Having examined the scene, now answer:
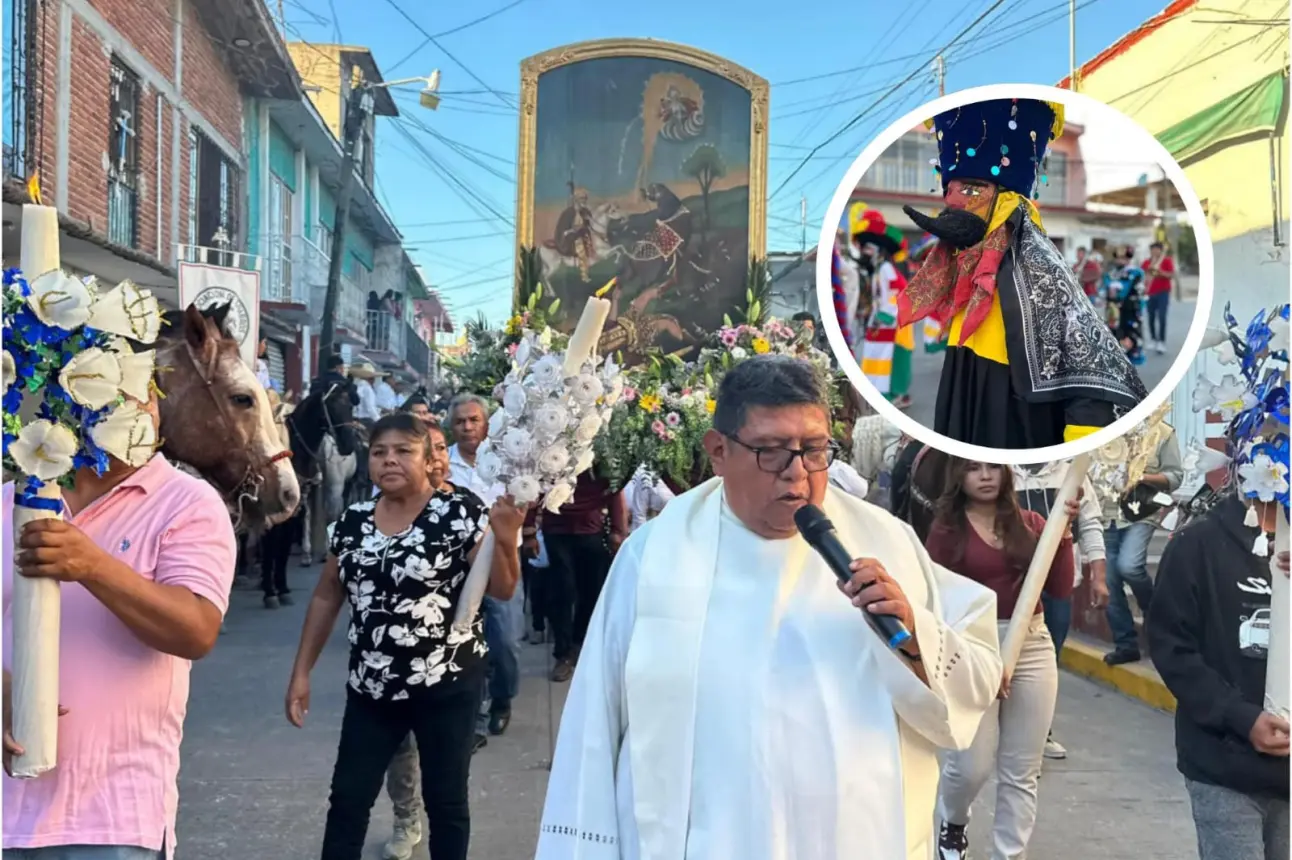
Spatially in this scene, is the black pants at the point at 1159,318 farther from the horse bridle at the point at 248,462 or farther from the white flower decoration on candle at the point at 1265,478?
the horse bridle at the point at 248,462

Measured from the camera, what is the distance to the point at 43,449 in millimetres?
2281

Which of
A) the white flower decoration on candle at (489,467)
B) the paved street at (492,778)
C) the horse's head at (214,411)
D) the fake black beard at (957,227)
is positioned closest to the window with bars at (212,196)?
the paved street at (492,778)

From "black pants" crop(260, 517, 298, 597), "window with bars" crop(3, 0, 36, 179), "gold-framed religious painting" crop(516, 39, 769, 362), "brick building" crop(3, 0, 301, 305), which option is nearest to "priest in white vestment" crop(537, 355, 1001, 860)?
"brick building" crop(3, 0, 301, 305)

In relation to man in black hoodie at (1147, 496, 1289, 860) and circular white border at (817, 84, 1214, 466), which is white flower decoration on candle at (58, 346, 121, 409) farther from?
man in black hoodie at (1147, 496, 1289, 860)

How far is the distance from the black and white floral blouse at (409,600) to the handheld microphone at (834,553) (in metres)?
1.94

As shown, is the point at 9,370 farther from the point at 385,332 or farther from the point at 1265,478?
the point at 385,332

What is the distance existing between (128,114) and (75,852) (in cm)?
943

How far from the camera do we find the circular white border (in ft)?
7.41

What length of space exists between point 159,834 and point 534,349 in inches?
78.9

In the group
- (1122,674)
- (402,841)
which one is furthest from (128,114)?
(1122,674)

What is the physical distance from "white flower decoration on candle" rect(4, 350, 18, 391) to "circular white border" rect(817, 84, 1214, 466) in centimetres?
168

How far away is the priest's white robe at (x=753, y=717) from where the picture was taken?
217 centimetres

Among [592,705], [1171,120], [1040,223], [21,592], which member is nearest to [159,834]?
[21,592]

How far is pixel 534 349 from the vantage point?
12.9 ft
